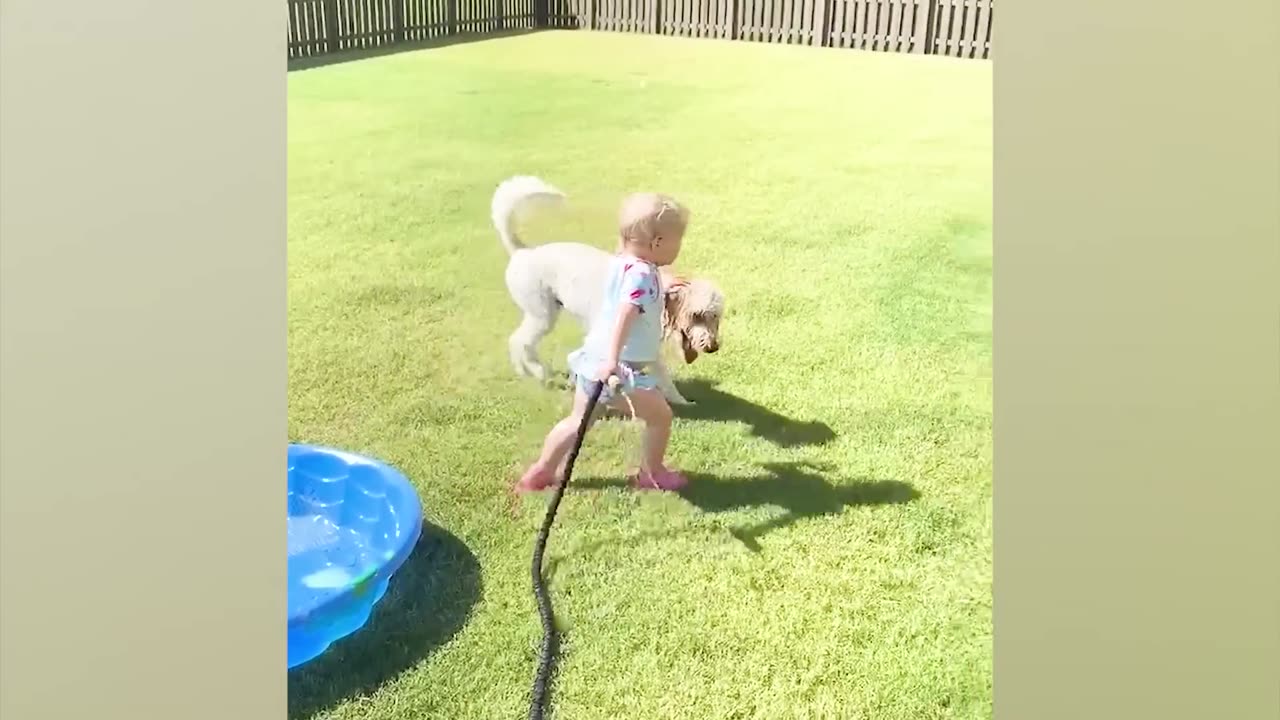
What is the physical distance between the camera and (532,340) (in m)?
1.01

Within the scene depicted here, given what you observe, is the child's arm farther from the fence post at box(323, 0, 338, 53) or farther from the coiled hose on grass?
the fence post at box(323, 0, 338, 53)

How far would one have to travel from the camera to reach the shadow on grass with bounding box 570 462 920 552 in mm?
997

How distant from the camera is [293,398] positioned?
3.32 feet

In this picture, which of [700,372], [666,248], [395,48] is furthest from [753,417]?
[395,48]

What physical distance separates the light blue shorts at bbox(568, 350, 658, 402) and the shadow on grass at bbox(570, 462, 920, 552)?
0.26 feet

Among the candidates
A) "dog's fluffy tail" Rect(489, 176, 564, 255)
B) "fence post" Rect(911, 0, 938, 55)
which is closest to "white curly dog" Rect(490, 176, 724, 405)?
"dog's fluffy tail" Rect(489, 176, 564, 255)

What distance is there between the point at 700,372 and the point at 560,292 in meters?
0.14

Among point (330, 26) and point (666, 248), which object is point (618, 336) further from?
point (330, 26)

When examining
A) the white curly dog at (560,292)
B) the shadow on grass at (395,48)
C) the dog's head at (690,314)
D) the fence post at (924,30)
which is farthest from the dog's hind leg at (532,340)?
the fence post at (924,30)

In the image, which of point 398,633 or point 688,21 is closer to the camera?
point 398,633

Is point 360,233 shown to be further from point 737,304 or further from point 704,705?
point 704,705
